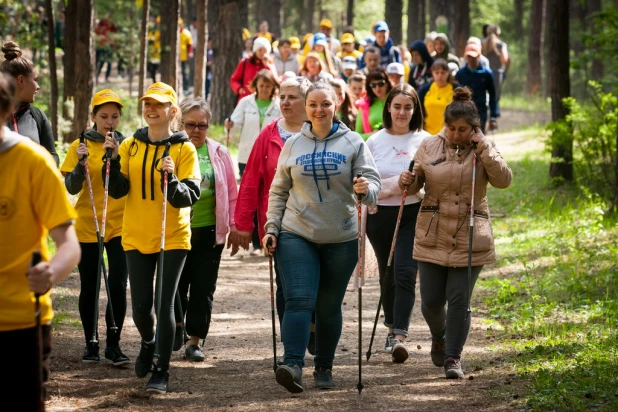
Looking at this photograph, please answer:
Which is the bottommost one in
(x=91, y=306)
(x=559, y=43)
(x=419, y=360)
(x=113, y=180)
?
(x=419, y=360)

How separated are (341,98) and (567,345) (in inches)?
158

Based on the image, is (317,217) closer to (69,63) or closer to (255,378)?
(255,378)

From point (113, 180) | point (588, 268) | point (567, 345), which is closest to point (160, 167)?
point (113, 180)

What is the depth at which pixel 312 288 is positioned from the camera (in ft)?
23.5

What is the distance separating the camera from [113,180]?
7.21m

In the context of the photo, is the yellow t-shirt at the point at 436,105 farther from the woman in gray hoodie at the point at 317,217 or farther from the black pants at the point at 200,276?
the woman in gray hoodie at the point at 317,217

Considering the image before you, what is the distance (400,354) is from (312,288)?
63.1 inches

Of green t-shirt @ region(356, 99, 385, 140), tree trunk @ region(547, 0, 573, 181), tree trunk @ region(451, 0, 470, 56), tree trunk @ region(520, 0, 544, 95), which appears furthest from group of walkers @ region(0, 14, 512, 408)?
tree trunk @ region(520, 0, 544, 95)

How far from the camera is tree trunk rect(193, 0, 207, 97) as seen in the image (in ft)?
61.3

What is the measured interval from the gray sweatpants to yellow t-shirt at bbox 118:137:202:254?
1885 mm

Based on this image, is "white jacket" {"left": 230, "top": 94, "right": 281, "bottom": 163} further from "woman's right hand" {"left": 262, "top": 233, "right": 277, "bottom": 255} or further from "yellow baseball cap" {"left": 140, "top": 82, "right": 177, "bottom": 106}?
"woman's right hand" {"left": 262, "top": 233, "right": 277, "bottom": 255}

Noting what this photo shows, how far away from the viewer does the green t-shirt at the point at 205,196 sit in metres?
8.34

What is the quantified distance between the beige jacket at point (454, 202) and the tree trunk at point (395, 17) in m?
28.6

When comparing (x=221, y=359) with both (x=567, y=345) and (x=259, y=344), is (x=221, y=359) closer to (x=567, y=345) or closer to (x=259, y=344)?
(x=259, y=344)
